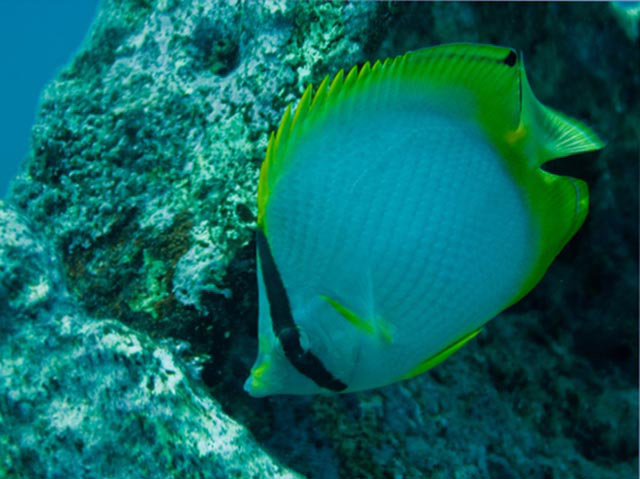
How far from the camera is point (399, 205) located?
0.89 meters

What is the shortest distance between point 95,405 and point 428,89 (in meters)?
0.89

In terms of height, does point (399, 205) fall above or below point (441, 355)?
above

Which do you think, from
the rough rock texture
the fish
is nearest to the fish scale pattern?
the fish

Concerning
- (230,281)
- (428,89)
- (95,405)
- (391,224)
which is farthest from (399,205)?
(95,405)

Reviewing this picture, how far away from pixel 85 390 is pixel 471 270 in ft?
2.65

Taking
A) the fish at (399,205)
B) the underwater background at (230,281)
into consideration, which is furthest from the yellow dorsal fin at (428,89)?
the underwater background at (230,281)

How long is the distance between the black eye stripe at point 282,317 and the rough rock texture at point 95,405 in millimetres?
308

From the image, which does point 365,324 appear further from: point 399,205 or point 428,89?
point 428,89

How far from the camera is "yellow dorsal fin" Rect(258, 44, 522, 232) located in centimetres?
88

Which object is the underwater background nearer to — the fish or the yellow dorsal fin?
the fish

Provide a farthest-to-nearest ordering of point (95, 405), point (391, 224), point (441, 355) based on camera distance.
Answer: point (95, 405)
point (441, 355)
point (391, 224)

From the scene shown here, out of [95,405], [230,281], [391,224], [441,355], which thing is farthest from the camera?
[230,281]

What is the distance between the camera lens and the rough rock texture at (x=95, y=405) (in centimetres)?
105

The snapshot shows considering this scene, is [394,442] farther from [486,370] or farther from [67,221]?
[67,221]
